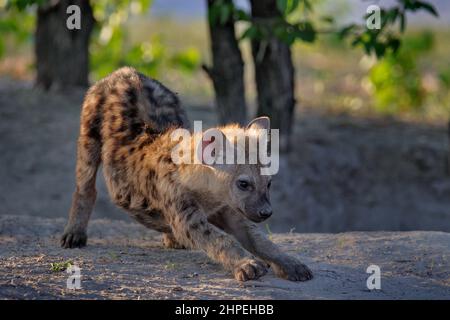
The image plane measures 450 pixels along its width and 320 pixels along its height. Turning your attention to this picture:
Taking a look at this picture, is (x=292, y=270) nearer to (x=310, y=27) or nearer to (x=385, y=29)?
(x=310, y=27)

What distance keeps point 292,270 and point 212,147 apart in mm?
792

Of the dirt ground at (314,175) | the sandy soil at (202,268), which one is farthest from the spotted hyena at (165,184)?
the dirt ground at (314,175)

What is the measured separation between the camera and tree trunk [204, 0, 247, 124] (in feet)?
25.8

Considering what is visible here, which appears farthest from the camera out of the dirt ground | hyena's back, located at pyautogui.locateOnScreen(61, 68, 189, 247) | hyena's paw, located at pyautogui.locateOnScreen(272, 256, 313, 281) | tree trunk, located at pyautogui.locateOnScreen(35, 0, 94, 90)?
tree trunk, located at pyautogui.locateOnScreen(35, 0, 94, 90)

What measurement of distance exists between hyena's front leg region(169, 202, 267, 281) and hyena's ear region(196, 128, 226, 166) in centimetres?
27

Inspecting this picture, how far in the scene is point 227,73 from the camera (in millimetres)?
7926

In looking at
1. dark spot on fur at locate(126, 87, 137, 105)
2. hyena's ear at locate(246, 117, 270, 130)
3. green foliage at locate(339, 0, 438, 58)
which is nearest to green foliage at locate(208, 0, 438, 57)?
green foliage at locate(339, 0, 438, 58)

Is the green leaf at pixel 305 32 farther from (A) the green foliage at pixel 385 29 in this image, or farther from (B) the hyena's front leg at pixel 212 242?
(B) the hyena's front leg at pixel 212 242

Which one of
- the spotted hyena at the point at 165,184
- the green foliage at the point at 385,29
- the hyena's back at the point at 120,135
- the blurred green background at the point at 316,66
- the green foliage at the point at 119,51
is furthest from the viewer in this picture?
the blurred green background at the point at 316,66

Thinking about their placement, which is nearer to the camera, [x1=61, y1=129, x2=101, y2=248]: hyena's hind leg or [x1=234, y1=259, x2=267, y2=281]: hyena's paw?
[x1=234, y1=259, x2=267, y2=281]: hyena's paw

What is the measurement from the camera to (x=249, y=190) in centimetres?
470

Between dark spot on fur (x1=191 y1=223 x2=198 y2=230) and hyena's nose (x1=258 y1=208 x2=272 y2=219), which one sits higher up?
hyena's nose (x1=258 y1=208 x2=272 y2=219)

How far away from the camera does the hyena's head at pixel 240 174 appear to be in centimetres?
466

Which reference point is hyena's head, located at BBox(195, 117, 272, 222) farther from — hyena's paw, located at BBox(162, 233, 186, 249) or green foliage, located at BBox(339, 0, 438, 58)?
green foliage, located at BBox(339, 0, 438, 58)
